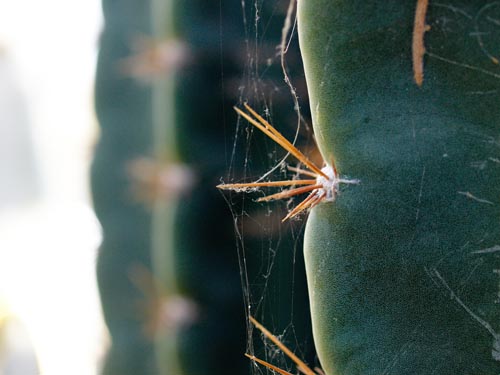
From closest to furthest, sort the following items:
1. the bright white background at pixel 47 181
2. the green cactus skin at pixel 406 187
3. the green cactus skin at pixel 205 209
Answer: the green cactus skin at pixel 406 187, the green cactus skin at pixel 205 209, the bright white background at pixel 47 181

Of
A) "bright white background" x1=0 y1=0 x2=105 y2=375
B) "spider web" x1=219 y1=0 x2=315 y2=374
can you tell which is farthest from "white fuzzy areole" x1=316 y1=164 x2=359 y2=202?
"bright white background" x1=0 y1=0 x2=105 y2=375

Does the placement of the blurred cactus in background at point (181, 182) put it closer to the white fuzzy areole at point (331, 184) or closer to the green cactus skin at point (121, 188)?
the green cactus skin at point (121, 188)

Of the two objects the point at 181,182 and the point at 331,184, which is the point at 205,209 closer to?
the point at 181,182

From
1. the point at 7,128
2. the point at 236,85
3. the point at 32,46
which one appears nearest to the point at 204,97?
the point at 236,85

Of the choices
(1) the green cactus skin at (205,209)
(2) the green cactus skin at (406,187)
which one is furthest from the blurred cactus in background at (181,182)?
(2) the green cactus skin at (406,187)

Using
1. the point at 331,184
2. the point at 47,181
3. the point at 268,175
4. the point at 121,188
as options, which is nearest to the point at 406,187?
the point at 331,184

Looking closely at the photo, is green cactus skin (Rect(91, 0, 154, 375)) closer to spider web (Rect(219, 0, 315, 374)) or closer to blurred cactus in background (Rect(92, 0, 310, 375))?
blurred cactus in background (Rect(92, 0, 310, 375))
